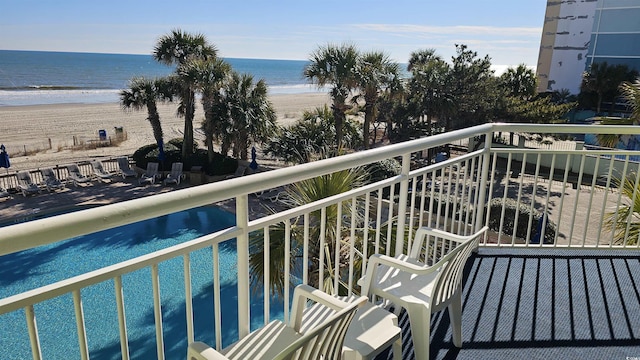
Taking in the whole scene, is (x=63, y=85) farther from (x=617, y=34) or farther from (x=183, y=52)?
(x=617, y=34)

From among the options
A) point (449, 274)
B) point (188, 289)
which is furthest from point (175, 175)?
Result: point (188, 289)

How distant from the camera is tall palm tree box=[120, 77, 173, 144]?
16.4 metres

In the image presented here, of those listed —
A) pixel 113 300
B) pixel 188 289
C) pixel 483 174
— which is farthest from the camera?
pixel 113 300

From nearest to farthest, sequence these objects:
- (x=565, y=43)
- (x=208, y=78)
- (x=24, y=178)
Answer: (x=24, y=178)
(x=208, y=78)
(x=565, y=43)

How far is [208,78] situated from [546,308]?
14.4m

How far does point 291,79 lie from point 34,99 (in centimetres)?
4299

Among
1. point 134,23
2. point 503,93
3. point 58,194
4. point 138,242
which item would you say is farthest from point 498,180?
point 134,23

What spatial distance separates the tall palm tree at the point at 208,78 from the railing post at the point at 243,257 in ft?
47.5

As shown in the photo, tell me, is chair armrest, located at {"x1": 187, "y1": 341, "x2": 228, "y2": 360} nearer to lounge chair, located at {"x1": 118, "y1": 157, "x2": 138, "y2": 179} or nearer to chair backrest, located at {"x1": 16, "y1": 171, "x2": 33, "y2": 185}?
chair backrest, located at {"x1": 16, "y1": 171, "x2": 33, "y2": 185}

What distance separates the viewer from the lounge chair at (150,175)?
1603 cm

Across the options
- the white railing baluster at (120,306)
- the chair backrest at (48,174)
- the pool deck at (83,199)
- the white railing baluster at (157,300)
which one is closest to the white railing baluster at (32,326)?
the white railing baluster at (120,306)

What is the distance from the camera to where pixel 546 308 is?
9.19 ft

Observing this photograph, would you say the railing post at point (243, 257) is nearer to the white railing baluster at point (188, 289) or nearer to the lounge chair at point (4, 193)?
the white railing baluster at point (188, 289)

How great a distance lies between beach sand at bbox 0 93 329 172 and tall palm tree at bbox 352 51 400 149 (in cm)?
1016
